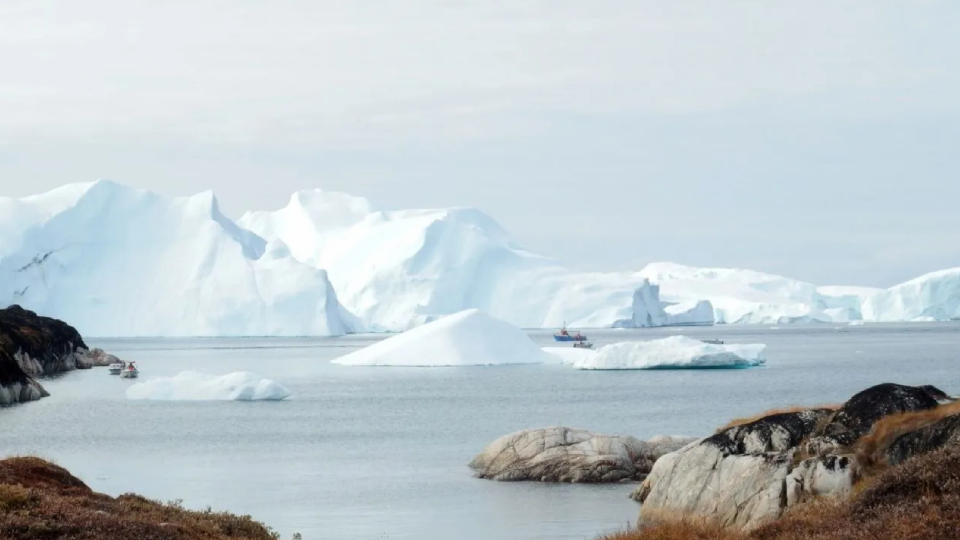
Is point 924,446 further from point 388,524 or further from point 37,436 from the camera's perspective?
point 37,436

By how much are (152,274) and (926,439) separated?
128129 mm

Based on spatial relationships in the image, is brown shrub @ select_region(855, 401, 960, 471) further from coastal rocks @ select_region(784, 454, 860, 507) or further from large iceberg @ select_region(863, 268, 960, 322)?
large iceberg @ select_region(863, 268, 960, 322)

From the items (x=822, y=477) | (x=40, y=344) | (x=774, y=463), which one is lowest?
(x=822, y=477)

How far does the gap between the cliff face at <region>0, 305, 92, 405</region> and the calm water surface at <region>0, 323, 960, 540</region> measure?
6.16ft

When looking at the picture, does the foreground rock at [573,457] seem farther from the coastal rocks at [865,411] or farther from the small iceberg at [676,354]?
the small iceberg at [676,354]

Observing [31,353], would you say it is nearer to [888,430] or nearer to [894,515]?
[888,430]

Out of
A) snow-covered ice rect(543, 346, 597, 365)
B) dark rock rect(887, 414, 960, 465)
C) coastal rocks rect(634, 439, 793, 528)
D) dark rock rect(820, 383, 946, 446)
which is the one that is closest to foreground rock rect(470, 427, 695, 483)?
coastal rocks rect(634, 439, 793, 528)

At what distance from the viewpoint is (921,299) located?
582ft

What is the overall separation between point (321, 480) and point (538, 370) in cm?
5175

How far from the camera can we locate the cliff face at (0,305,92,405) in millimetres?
54688

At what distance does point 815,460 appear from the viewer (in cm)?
1780

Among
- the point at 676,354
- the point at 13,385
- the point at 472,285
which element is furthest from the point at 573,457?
the point at 472,285

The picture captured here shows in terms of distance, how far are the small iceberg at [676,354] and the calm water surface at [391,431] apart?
0.98 m

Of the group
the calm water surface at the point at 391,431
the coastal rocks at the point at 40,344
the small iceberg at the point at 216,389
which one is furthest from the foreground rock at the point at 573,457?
the coastal rocks at the point at 40,344
